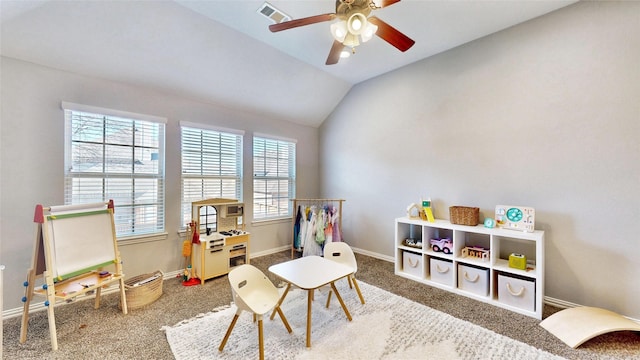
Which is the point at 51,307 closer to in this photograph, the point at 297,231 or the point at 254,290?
the point at 254,290

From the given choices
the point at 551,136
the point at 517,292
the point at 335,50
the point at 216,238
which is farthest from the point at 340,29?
the point at 517,292

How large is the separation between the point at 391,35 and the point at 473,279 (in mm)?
2666

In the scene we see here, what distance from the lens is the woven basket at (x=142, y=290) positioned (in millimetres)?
2496

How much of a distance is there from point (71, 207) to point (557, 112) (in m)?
4.85

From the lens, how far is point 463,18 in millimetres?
2699

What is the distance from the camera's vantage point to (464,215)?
117 inches

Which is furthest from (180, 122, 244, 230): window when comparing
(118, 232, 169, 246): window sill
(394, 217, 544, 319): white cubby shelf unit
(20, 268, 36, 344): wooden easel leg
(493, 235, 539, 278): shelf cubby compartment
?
(493, 235, 539, 278): shelf cubby compartment

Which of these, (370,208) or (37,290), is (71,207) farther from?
(370,208)

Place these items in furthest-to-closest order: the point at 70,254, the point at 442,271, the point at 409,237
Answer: the point at 409,237 → the point at 442,271 → the point at 70,254

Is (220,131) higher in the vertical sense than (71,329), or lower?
higher

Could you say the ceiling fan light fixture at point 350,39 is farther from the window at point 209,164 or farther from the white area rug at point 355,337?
the window at point 209,164

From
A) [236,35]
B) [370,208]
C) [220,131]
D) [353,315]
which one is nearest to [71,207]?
[220,131]

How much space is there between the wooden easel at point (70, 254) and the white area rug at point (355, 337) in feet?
3.00

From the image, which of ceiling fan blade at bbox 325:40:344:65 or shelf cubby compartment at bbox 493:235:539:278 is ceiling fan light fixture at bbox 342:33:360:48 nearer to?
ceiling fan blade at bbox 325:40:344:65
